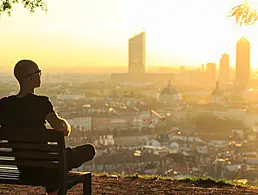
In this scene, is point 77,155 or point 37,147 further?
point 77,155

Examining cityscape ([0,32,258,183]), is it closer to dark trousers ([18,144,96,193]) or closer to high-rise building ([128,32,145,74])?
high-rise building ([128,32,145,74])

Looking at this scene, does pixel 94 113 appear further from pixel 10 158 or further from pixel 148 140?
pixel 10 158

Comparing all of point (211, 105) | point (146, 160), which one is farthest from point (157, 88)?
point (146, 160)

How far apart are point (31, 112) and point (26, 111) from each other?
3cm

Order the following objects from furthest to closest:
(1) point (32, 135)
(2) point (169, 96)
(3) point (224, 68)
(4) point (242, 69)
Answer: (3) point (224, 68), (4) point (242, 69), (2) point (169, 96), (1) point (32, 135)

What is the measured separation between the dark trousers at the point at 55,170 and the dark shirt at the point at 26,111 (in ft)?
0.69

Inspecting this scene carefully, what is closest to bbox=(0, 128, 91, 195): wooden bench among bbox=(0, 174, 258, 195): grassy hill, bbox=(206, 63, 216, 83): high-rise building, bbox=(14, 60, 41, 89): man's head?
bbox=(14, 60, 41, 89): man's head

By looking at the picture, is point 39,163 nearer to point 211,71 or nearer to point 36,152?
point 36,152

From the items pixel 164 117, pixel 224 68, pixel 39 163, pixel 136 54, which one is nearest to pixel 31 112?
pixel 39 163

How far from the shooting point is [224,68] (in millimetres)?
92125

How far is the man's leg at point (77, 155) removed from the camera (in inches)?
115

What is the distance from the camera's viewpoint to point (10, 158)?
116 inches

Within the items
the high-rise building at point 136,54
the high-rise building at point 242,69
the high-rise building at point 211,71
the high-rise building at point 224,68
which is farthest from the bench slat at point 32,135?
the high-rise building at point 136,54

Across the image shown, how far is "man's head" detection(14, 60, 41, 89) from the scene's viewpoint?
2902mm
